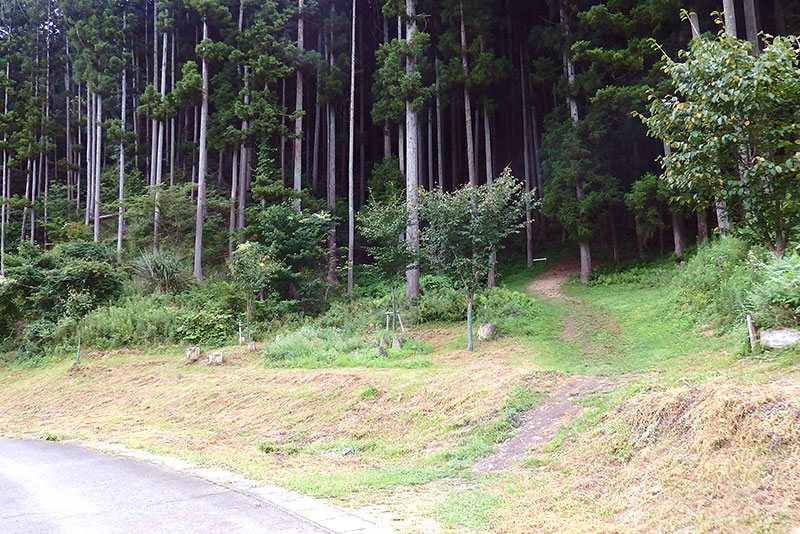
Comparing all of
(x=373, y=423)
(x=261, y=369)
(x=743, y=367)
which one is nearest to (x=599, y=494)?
(x=743, y=367)

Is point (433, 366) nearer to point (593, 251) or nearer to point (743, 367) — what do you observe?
point (743, 367)

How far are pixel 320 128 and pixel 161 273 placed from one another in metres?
18.0

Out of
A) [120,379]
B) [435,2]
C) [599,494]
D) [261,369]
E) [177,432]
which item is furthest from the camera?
[435,2]

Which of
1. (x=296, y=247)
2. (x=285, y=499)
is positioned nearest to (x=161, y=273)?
(x=296, y=247)

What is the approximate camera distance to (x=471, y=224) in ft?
44.0

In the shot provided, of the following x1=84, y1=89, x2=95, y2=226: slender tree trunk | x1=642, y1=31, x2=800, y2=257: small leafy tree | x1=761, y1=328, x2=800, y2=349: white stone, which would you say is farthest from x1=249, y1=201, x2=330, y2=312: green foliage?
x1=761, y1=328, x2=800, y2=349: white stone

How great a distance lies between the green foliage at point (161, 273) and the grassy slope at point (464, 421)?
17.8 feet

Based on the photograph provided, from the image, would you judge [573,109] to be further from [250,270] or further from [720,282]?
[250,270]

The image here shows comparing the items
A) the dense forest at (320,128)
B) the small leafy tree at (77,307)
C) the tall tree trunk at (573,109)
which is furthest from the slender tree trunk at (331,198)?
the tall tree trunk at (573,109)

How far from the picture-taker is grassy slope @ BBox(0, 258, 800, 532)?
3926 mm

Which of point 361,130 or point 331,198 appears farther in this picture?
point 361,130

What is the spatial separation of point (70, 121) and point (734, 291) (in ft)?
135

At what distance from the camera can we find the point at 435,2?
2606 cm

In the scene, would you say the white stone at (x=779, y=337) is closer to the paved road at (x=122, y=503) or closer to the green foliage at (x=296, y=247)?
the paved road at (x=122, y=503)
